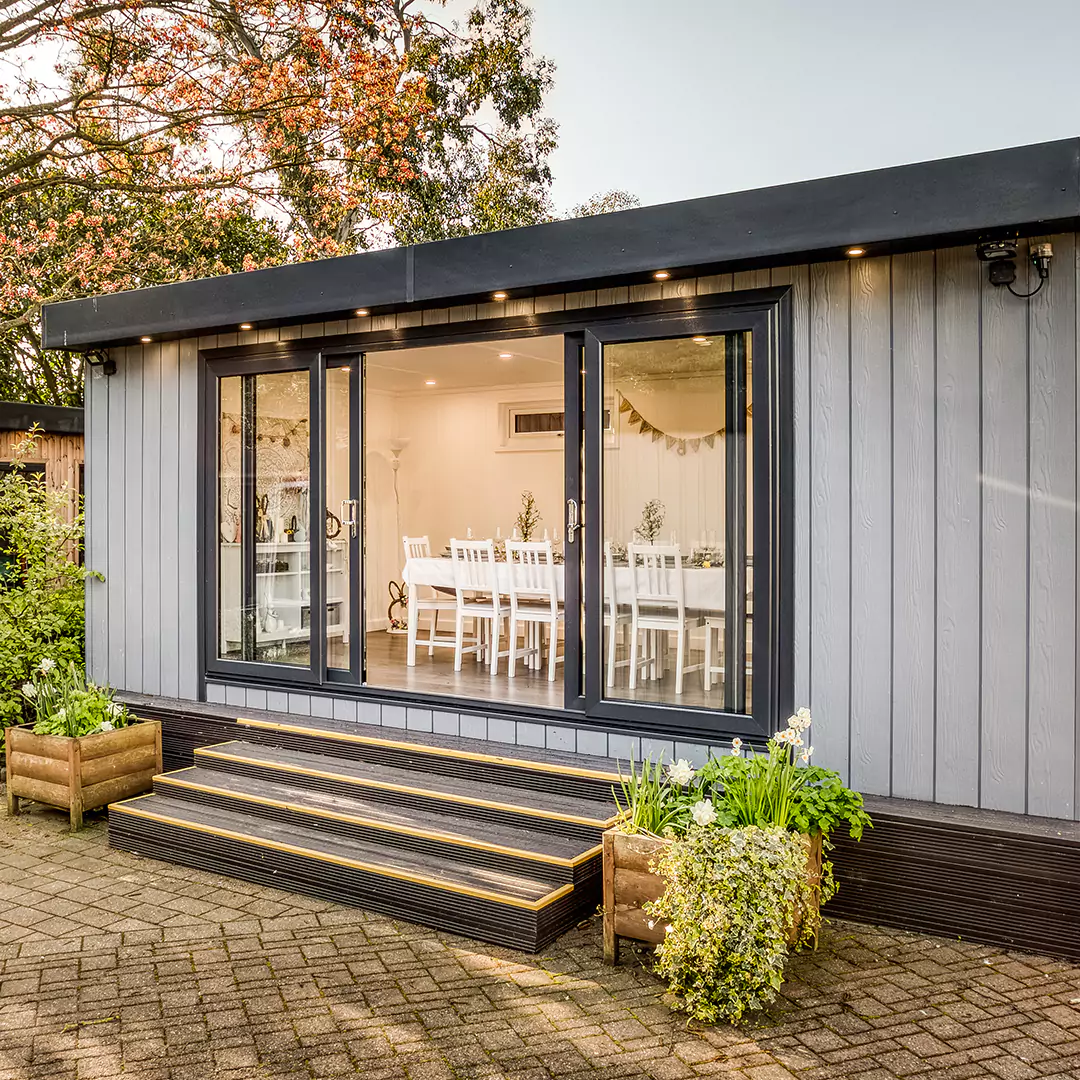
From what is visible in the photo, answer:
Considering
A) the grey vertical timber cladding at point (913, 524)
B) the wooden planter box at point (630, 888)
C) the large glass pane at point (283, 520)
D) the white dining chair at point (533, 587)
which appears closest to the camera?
the wooden planter box at point (630, 888)

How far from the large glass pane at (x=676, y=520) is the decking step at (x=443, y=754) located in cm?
46

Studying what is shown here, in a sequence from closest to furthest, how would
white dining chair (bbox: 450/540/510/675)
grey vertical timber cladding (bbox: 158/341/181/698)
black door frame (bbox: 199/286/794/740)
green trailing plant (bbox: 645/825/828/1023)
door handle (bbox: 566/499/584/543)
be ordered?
green trailing plant (bbox: 645/825/828/1023) → black door frame (bbox: 199/286/794/740) → door handle (bbox: 566/499/584/543) → grey vertical timber cladding (bbox: 158/341/181/698) → white dining chair (bbox: 450/540/510/675)

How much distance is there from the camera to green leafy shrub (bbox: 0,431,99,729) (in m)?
6.00

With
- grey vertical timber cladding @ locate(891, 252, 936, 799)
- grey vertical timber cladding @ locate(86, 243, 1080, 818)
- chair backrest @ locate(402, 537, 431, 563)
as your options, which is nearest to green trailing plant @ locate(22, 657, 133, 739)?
chair backrest @ locate(402, 537, 431, 563)

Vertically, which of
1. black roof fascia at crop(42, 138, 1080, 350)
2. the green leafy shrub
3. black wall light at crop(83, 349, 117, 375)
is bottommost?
the green leafy shrub

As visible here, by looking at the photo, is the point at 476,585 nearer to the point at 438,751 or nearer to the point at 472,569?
the point at 472,569

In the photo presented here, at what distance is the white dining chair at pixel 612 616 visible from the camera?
4.50 meters

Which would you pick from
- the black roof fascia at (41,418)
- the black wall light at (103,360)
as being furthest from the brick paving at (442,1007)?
the black roof fascia at (41,418)

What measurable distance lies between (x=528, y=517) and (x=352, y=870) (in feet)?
19.7

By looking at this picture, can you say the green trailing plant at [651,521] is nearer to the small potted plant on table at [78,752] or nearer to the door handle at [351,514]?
the door handle at [351,514]

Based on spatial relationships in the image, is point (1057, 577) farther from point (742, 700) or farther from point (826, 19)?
point (826, 19)

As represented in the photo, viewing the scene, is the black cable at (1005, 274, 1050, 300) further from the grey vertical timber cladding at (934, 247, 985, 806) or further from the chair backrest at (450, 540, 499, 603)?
the chair backrest at (450, 540, 499, 603)

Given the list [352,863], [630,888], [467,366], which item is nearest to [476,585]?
[467,366]

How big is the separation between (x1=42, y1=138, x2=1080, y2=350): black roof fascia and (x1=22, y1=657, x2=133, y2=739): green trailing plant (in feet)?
7.03
